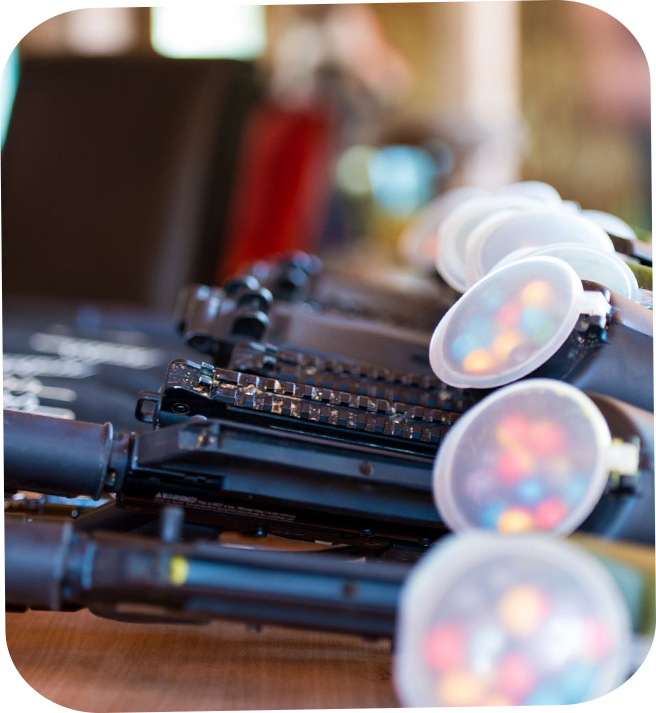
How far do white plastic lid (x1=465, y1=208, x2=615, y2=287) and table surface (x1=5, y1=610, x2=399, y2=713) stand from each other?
0.95ft

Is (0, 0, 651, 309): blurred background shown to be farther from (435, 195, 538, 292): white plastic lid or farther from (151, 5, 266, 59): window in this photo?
(435, 195, 538, 292): white plastic lid

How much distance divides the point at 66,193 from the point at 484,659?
170 cm

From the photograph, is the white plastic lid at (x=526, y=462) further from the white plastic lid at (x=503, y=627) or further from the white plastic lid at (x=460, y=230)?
the white plastic lid at (x=460, y=230)

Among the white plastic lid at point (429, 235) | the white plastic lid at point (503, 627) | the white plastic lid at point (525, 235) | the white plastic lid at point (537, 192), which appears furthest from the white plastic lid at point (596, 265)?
the white plastic lid at point (429, 235)

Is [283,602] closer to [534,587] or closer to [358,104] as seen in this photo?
[534,587]

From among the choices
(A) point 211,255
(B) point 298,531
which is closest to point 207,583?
(B) point 298,531

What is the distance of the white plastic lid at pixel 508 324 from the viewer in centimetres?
45

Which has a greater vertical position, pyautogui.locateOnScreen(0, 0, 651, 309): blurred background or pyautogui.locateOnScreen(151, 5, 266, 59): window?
pyautogui.locateOnScreen(151, 5, 266, 59): window

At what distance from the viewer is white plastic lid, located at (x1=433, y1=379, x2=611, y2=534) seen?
0.37 metres

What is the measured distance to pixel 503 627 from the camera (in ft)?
1.11

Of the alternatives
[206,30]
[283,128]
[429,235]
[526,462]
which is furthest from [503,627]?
[206,30]

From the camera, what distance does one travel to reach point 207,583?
1.28 feet

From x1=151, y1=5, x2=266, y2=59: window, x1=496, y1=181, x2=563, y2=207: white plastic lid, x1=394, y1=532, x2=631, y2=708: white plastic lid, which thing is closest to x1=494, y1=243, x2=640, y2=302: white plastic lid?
x1=496, y1=181, x2=563, y2=207: white plastic lid

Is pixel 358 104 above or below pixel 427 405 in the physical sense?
above
